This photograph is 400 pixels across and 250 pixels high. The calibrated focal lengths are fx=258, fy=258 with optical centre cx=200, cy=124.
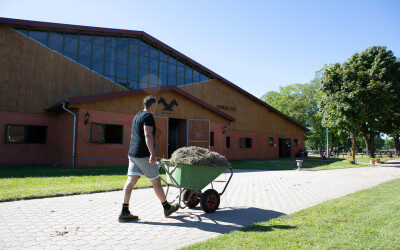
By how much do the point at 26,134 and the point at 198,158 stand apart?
13304 millimetres

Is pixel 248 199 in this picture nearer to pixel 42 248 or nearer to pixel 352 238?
pixel 352 238

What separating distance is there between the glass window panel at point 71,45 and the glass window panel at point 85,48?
293 mm

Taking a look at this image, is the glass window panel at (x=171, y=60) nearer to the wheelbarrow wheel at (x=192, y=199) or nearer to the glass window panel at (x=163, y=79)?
the glass window panel at (x=163, y=79)

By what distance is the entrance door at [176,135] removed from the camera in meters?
17.9

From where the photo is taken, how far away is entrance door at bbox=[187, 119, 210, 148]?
1744cm

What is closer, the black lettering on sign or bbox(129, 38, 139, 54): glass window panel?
bbox(129, 38, 139, 54): glass window panel

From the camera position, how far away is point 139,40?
19250 mm

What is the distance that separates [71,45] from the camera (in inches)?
627

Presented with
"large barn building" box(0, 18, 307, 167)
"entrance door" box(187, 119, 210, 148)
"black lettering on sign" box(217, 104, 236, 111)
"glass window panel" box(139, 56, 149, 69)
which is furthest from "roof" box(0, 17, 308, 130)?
"entrance door" box(187, 119, 210, 148)

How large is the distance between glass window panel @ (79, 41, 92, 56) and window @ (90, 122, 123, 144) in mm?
5537

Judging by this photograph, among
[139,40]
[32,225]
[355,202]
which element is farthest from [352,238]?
[139,40]

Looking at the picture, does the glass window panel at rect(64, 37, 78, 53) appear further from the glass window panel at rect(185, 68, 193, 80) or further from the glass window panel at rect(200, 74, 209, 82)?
the glass window panel at rect(200, 74, 209, 82)

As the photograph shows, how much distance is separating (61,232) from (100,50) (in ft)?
51.3

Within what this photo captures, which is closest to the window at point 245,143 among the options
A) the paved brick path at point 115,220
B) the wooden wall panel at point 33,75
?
the wooden wall panel at point 33,75
